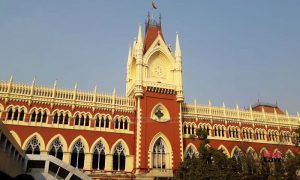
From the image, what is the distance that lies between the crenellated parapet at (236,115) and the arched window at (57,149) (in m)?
16.0

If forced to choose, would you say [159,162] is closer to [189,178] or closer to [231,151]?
[189,178]

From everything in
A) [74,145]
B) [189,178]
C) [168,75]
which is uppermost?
[168,75]

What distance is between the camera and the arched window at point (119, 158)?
35.9 meters

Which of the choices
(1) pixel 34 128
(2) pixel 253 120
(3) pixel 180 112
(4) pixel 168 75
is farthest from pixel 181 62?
(1) pixel 34 128

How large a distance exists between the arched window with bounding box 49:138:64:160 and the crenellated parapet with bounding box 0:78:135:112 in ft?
13.9

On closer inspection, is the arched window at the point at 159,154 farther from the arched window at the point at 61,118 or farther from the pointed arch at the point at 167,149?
the arched window at the point at 61,118

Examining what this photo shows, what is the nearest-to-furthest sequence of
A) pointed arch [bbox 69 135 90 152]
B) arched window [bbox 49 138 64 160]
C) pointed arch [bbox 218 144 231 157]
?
arched window [bbox 49 138 64 160] → pointed arch [bbox 69 135 90 152] → pointed arch [bbox 218 144 231 157]

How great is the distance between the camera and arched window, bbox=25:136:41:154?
32.8 metres

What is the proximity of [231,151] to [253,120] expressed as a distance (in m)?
6.36

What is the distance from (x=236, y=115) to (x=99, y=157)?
67.1 feet

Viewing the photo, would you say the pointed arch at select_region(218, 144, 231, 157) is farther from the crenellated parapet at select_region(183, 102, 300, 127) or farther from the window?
the window

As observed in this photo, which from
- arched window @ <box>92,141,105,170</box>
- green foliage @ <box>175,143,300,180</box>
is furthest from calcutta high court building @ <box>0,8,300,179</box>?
green foliage @ <box>175,143,300,180</box>

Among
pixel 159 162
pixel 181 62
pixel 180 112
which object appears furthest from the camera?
pixel 181 62

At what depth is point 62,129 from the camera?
34.5 metres
